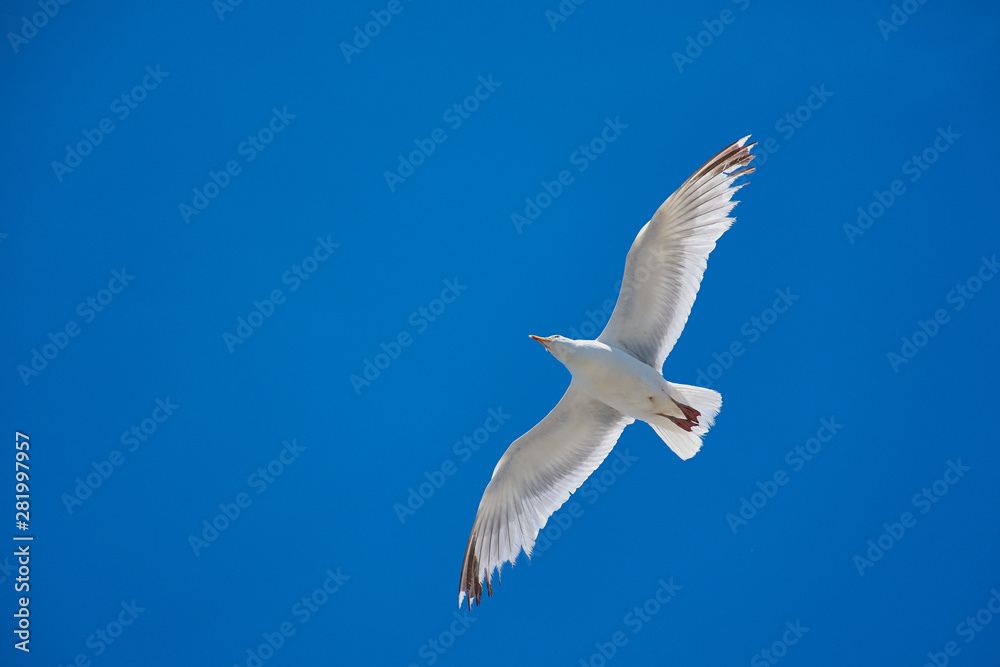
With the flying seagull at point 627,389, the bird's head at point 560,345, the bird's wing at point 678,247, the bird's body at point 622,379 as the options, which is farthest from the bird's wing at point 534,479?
the bird's wing at point 678,247

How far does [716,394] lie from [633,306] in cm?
99

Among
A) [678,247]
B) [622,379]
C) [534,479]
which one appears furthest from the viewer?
[534,479]

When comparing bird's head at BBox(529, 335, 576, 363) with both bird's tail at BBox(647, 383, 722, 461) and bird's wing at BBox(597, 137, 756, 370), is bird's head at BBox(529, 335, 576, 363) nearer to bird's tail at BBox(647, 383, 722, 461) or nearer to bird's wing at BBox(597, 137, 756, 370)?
bird's wing at BBox(597, 137, 756, 370)

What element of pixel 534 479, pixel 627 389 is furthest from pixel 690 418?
pixel 534 479

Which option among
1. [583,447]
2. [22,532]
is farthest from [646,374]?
[22,532]

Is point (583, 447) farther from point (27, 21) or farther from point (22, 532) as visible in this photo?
point (27, 21)

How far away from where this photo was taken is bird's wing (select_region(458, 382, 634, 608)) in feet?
25.7

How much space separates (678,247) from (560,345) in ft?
4.09

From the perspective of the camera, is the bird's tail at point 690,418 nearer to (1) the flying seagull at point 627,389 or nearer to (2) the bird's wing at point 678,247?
(1) the flying seagull at point 627,389

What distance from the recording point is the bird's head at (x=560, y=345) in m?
7.23

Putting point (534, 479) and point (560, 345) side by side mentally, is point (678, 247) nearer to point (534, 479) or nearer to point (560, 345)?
point (560, 345)

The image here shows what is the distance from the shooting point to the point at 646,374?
707 centimetres

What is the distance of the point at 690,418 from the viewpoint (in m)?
7.18

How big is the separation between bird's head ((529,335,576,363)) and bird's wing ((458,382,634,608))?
0.64 metres
